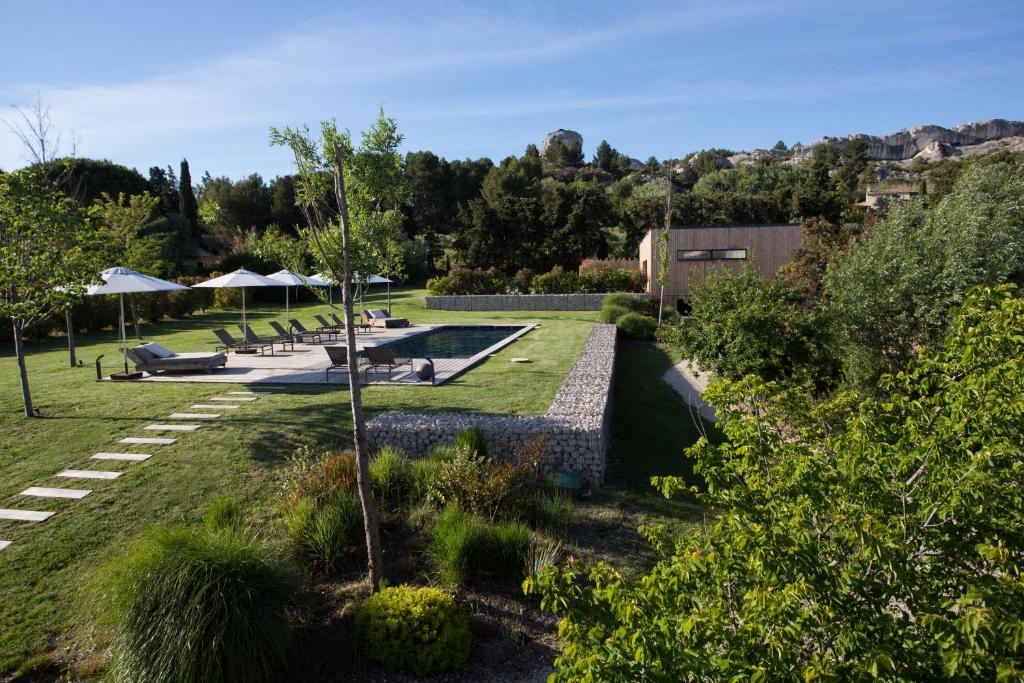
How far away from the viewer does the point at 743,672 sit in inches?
77.6

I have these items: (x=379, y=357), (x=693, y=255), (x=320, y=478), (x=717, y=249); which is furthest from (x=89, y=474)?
(x=717, y=249)

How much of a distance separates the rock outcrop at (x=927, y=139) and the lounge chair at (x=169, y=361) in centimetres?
12194

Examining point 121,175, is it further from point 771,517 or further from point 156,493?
point 771,517

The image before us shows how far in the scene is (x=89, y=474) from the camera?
684 cm

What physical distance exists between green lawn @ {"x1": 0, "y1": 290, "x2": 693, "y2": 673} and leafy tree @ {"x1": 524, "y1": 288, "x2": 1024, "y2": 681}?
157 inches

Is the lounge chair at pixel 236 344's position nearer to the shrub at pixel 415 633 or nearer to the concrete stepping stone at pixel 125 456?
the concrete stepping stone at pixel 125 456

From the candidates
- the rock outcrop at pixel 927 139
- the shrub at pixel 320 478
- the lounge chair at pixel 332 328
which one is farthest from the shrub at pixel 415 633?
the rock outcrop at pixel 927 139

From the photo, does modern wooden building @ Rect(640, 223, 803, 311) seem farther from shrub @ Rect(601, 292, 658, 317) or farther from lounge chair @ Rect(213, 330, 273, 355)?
lounge chair @ Rect(213, 330, 273, 355)

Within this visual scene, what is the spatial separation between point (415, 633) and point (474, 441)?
3.27m

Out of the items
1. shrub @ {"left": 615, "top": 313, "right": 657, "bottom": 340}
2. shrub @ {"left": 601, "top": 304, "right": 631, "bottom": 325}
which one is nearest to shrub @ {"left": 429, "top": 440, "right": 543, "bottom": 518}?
shrub @ {"left": 615, "top": 313, "right": 657, "bottom": 340}

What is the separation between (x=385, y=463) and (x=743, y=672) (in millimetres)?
5239

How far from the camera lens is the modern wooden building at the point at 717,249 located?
82.8 feet

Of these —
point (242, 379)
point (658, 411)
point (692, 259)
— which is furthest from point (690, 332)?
point (692, 259)

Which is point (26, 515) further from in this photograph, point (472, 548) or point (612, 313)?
point (612, 313)
